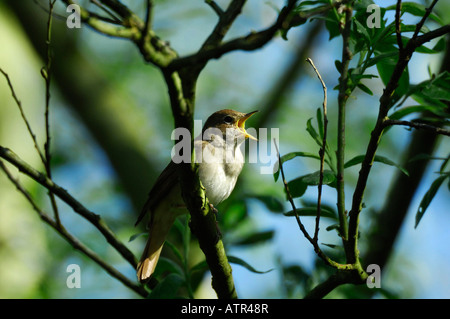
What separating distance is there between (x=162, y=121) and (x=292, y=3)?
23.1 ft

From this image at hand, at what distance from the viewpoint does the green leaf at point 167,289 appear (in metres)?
3.61

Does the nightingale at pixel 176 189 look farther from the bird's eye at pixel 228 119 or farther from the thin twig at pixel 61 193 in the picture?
the bird's eye at pixel 228 119

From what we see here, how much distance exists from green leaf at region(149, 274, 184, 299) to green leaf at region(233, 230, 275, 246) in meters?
0.95

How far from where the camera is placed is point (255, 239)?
461 cm

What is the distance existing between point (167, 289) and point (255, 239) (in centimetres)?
115

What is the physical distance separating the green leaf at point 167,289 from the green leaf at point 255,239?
95 centimetres

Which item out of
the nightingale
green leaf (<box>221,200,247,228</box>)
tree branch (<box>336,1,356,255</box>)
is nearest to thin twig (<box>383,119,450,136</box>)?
tree branch (<box>336,1,356,255</box>)

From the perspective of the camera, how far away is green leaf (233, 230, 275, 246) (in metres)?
4.59

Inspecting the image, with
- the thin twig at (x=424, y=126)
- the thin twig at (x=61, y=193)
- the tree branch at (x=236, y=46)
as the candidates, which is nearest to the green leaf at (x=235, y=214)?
the thin twig at (x=61, y=193)

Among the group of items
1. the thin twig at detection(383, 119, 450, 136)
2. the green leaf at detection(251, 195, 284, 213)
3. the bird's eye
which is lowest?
the thin twig at detection(383, 119, 450, 136)

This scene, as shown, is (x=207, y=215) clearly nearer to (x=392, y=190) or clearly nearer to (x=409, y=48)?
(x=409, y=48)

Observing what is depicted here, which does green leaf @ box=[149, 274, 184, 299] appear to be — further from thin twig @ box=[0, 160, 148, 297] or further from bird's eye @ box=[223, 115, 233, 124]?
bird's eye @ box=[223, 115, 233, 124]

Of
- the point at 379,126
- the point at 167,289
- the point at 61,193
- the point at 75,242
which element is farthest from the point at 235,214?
the point at 379,126
